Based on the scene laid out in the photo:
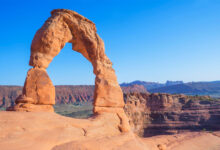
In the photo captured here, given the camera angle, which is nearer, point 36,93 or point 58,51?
point 36,93

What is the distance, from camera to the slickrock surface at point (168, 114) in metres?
25.2

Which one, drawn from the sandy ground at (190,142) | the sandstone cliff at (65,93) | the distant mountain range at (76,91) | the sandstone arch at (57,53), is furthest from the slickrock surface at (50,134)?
the sandstone cliff at (65,93)

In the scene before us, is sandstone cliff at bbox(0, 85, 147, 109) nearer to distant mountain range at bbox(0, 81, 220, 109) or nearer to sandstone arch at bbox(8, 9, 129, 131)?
distant mountain range at bbox(0, 81, 220, 109)

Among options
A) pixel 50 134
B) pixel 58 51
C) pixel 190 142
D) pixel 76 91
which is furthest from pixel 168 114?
pixel 76 91

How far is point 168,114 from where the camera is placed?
2673cm

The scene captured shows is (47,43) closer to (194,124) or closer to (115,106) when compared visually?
(115,106)

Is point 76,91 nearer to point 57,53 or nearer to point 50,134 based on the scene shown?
point 57,53

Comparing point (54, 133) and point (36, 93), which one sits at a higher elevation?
point (36, 93)

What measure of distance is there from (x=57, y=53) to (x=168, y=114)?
74.6 feet

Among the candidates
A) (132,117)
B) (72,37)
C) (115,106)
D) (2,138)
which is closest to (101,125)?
(115,106)

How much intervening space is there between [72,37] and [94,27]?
1668 millimetres

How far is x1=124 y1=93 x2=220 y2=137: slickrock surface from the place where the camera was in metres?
25.2

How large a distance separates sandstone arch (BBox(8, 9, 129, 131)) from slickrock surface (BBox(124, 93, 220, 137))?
624 inches

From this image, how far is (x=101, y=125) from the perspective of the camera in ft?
24.9
